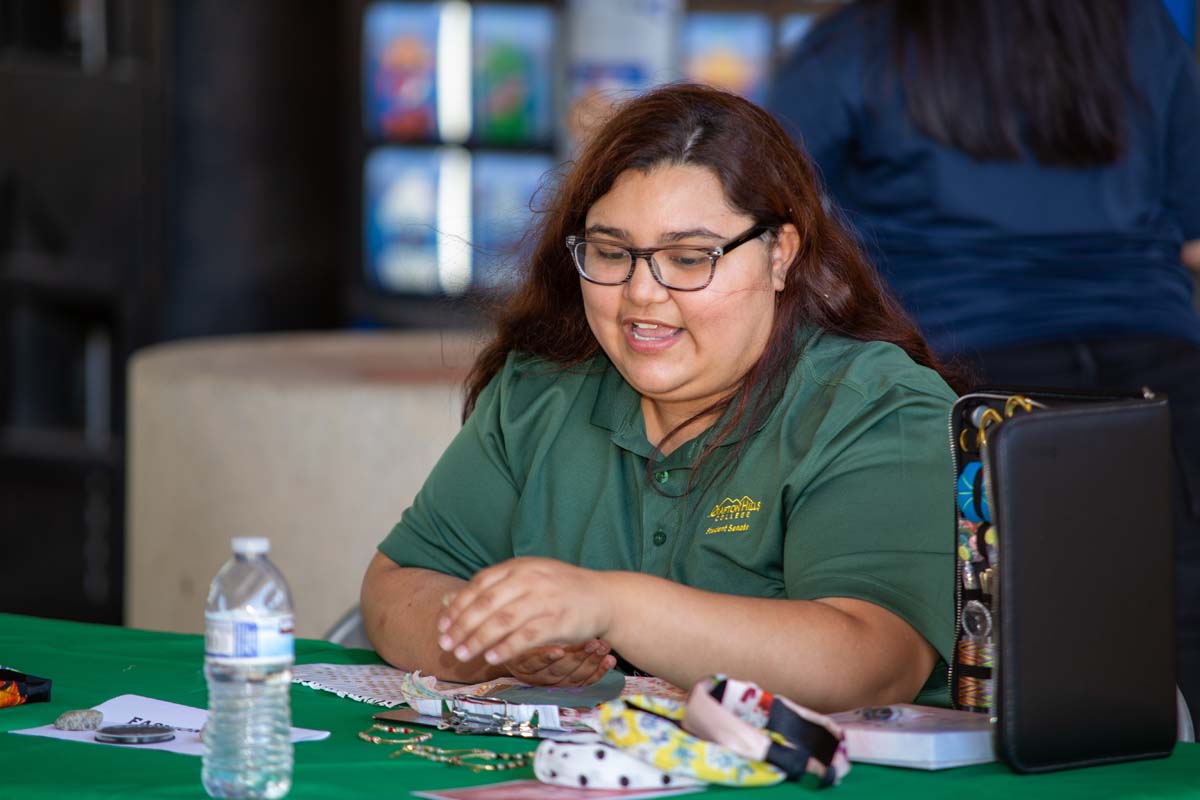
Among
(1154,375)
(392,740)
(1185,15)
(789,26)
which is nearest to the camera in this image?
(392,740)

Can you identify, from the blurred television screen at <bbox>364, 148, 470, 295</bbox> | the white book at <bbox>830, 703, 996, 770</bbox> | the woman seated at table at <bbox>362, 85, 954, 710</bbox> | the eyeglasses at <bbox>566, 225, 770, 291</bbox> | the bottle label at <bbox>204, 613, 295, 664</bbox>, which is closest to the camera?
the bottle label at <bbox>204, 613, 295, 664</bbox>

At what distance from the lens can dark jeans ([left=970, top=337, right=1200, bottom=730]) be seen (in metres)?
2.80

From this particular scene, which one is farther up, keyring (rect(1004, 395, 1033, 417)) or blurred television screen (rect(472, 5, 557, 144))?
blurred television screen (rect(472, 5, 557, 144))

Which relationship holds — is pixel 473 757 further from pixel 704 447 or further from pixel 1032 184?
pixel 1032 184

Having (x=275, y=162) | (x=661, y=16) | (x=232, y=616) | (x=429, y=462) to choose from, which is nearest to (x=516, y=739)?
(x=232, y=616)

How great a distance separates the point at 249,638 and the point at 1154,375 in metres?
1.93

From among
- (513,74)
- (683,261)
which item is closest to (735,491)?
(683,261)

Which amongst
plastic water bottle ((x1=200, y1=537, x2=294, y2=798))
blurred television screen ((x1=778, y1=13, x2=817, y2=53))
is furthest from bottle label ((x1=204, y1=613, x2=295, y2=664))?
blurred television screen ((x1=778, y1=13, x2=817, y2=53))

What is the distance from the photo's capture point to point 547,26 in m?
6.06

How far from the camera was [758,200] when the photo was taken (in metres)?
1.96

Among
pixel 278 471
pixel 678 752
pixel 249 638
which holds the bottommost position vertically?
pixel 278 471

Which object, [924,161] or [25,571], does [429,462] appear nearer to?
[924,161]

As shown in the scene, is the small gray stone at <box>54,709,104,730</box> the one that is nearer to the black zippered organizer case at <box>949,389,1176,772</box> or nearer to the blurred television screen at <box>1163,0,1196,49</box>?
the black zippered organizer case at <box>949,389,1176,772</box>

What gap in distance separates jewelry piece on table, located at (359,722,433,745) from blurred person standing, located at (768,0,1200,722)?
1.43 meters
